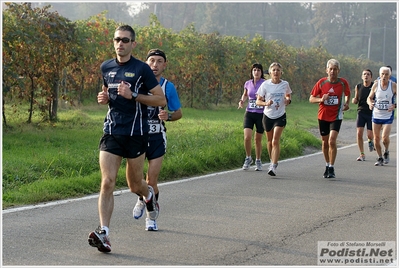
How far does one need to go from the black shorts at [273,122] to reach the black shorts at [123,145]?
239 inches

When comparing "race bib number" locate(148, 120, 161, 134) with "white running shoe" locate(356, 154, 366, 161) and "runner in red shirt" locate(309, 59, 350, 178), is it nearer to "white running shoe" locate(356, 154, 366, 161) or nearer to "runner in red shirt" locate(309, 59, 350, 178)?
"runner in red shirt" locate(309, 59, 350, 178)

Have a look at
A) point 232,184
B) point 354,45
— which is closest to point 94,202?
point 232,184

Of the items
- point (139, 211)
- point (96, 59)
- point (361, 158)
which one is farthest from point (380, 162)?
point (96, 59)

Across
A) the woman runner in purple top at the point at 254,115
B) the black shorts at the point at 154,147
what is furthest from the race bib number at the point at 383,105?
the black shorts at the point at 154,147

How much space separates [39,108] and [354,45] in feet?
285

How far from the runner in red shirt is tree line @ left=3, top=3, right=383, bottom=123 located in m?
6.36

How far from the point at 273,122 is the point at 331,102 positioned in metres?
1.04

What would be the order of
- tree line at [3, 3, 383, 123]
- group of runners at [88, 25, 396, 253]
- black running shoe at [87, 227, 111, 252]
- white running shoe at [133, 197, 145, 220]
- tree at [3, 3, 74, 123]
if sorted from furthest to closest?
tree line at [3, 3, 383, 123]
tree at [3, 3, 74, 123]
white running shoe at [133, 197, 145, 220]
group of runners at [88, 25, 396, 253]
black running shoe at [87, 227, 111, 252]

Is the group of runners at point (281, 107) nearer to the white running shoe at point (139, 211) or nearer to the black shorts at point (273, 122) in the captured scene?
the black shorts at point (273, 122)

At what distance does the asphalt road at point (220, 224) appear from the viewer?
7312 mm

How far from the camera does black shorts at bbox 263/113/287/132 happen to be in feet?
44.9

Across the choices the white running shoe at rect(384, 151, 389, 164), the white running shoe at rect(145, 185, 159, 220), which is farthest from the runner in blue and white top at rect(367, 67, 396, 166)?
Answer: the white running shoe at rect(145, 185, 159, 220)

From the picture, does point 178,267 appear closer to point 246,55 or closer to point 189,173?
point 189,173

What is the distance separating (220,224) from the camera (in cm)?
899
